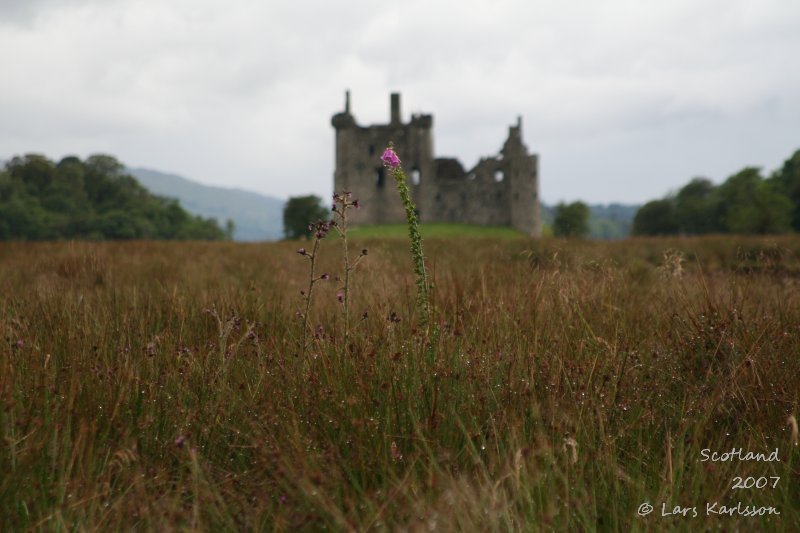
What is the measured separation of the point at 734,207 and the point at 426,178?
2498 centimetres

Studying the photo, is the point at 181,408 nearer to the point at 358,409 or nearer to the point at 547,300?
the point at 358,409

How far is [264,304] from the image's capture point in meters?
4.19

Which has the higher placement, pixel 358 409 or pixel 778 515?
pixel 358 409

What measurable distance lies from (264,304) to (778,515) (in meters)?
3.11

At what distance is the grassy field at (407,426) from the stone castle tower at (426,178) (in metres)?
46.4

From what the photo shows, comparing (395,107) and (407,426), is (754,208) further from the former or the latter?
(407,426)

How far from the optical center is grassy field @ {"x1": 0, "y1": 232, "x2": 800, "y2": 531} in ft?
5.76

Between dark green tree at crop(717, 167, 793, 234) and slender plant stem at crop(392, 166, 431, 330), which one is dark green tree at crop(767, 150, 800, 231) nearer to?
dark green tree at crop(717, 167, 793, 234)

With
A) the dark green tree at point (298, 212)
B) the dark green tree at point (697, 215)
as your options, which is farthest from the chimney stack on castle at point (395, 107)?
the dark green tree at point (697, 215)

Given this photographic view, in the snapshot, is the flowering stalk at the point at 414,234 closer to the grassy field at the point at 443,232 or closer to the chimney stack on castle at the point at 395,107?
the grassy field at the point at 443,232

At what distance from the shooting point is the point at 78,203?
6475cm

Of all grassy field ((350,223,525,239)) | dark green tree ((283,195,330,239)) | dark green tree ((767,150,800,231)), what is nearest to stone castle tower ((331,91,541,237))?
grassy field ((350,223,525,239))

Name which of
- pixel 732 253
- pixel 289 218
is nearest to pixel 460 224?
pixel 289 218

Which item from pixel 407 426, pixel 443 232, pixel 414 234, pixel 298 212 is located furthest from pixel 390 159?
pixel 298 212
